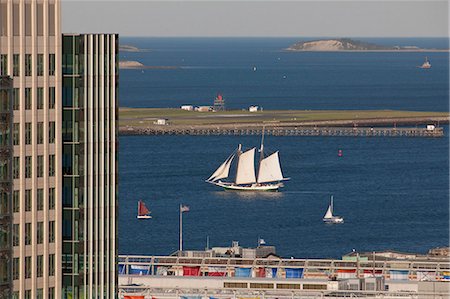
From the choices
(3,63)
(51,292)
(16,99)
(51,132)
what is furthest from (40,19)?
(51,292)

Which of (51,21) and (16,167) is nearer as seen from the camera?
(16,167)

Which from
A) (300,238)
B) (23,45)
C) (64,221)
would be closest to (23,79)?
(23,45)

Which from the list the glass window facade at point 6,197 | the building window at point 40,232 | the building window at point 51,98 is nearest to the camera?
the glass window facade at point 6,197

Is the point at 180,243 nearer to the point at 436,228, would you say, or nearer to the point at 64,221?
the point at 436,228

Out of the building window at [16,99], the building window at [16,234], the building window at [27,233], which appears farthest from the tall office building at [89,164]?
the building window at [16,99]

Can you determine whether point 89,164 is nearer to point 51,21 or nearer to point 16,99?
point 16,99

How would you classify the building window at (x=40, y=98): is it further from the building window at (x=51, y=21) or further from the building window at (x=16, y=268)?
the building window at (x=16, y=268)

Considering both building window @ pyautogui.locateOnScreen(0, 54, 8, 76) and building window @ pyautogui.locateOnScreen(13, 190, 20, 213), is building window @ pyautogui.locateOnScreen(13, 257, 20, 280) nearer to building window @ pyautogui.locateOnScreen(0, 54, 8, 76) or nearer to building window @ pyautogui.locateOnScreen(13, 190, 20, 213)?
building window @ pyautogui.locateOnScreen(13, 190, 20, 213)
